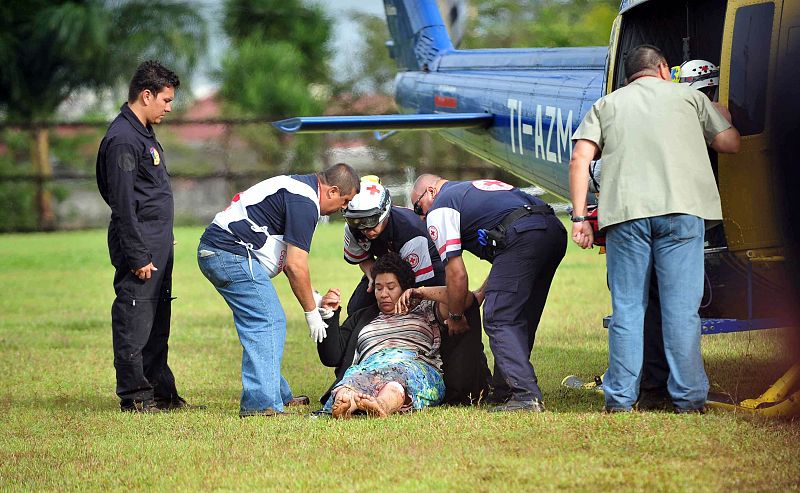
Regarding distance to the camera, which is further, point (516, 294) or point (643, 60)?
point (516, 294)

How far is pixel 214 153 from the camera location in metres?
28.7

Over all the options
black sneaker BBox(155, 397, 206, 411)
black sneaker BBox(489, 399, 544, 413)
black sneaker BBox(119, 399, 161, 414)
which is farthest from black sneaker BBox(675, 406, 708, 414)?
black sneaker BBox(119, 399, 161, 414)

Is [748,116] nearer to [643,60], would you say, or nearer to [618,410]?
[643,60]

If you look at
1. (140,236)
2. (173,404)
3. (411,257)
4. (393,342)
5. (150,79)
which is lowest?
(173,404)

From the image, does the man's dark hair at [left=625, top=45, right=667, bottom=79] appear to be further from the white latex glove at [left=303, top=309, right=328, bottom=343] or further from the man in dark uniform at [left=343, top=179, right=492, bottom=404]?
the white latex glove at [left=303, top=309, right=328, bottom=343]

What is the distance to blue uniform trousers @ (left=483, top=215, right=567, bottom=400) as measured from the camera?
6301 mm

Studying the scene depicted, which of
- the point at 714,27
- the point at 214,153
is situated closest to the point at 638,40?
the point at 714,27

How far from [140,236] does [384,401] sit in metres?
1.86

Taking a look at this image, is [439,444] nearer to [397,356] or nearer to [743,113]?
[397,356]

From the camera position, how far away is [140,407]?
22.7ft

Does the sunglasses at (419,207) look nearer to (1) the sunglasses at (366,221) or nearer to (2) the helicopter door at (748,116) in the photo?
(1) the sunglasses at (366,221)

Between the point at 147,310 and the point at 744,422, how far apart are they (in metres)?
3.58

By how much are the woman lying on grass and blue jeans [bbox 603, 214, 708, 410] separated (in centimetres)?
116

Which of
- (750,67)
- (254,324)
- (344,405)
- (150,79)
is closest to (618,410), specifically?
(344,405)
